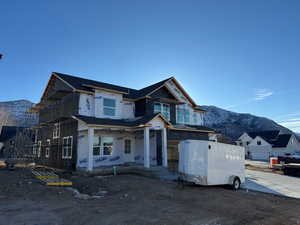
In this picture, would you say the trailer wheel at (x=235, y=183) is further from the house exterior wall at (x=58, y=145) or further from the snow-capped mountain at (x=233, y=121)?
the snow-capped mountain at (x=233, y=121)

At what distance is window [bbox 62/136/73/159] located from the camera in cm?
1819

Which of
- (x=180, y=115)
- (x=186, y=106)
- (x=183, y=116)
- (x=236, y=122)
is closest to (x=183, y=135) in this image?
(x=180, y=115)

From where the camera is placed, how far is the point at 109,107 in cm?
1905

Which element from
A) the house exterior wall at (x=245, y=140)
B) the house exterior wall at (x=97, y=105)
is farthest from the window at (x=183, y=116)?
the house exterior wall at (x=245, y=140)

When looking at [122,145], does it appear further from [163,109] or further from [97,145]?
[163,109]

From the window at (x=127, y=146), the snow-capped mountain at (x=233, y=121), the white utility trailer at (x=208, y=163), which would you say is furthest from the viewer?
the snow-capped mountain at (x=233, y=121)

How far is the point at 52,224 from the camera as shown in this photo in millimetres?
5469

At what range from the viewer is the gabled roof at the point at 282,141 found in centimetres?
4669

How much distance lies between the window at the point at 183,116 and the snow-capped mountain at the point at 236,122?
82108 millimetres

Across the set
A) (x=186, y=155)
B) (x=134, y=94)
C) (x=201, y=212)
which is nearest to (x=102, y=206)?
(x=201, y=212)

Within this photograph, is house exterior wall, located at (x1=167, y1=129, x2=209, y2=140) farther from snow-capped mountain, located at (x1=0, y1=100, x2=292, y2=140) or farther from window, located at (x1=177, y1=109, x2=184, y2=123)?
snow-capped mountain, located at (x1=0, y1=100, x2=292, y2=140)

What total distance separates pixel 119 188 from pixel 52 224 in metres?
5.81

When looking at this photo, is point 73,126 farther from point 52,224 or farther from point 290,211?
point 290,211

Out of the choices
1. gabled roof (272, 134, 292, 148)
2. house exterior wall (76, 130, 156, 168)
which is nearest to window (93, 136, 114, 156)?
house exterior wall (76, 130, 156, 168)
